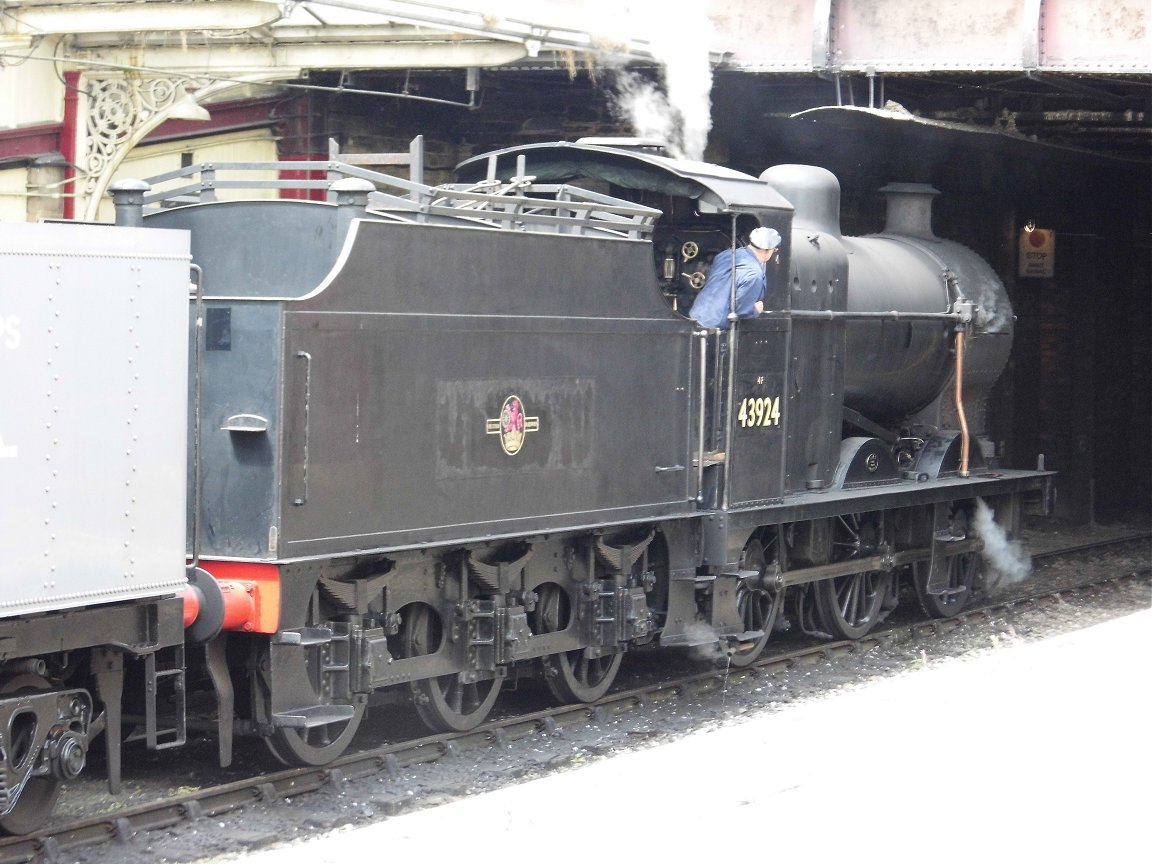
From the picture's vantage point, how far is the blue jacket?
899 centimetres

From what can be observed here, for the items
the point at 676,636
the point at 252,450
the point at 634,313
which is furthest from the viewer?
the point at 676,636

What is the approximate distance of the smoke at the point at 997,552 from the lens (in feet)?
40.1

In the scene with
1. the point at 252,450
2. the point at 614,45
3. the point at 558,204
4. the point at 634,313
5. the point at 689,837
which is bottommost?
the point at 689,837

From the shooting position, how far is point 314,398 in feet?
21.3

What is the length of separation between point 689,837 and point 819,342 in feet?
17.7

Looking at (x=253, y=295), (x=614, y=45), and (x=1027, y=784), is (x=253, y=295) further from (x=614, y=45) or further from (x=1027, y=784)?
(x=614, y=45)

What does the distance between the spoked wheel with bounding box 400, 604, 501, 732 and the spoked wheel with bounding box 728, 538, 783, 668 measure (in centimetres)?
208

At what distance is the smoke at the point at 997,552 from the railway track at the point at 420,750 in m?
0.27

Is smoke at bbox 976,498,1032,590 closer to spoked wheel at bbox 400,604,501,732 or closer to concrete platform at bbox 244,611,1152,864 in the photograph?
concrete platform at bbox 244,611,1152,864

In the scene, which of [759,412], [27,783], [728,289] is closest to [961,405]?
[759,412]

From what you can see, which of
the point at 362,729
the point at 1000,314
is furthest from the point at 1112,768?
the point at 1000,314

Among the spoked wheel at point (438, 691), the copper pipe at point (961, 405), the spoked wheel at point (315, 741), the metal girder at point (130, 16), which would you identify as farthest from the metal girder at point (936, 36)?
the spoked wheel at point (315, 741)

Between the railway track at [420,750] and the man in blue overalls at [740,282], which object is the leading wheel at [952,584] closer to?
the railway track at [420,750]

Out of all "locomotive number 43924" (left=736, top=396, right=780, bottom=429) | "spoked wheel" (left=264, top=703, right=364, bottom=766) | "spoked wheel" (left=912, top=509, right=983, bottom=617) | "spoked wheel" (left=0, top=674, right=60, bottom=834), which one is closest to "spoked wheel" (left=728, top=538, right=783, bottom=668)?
"locomotive number 43924" (left=736, top=396, right=780, bottom=429)
